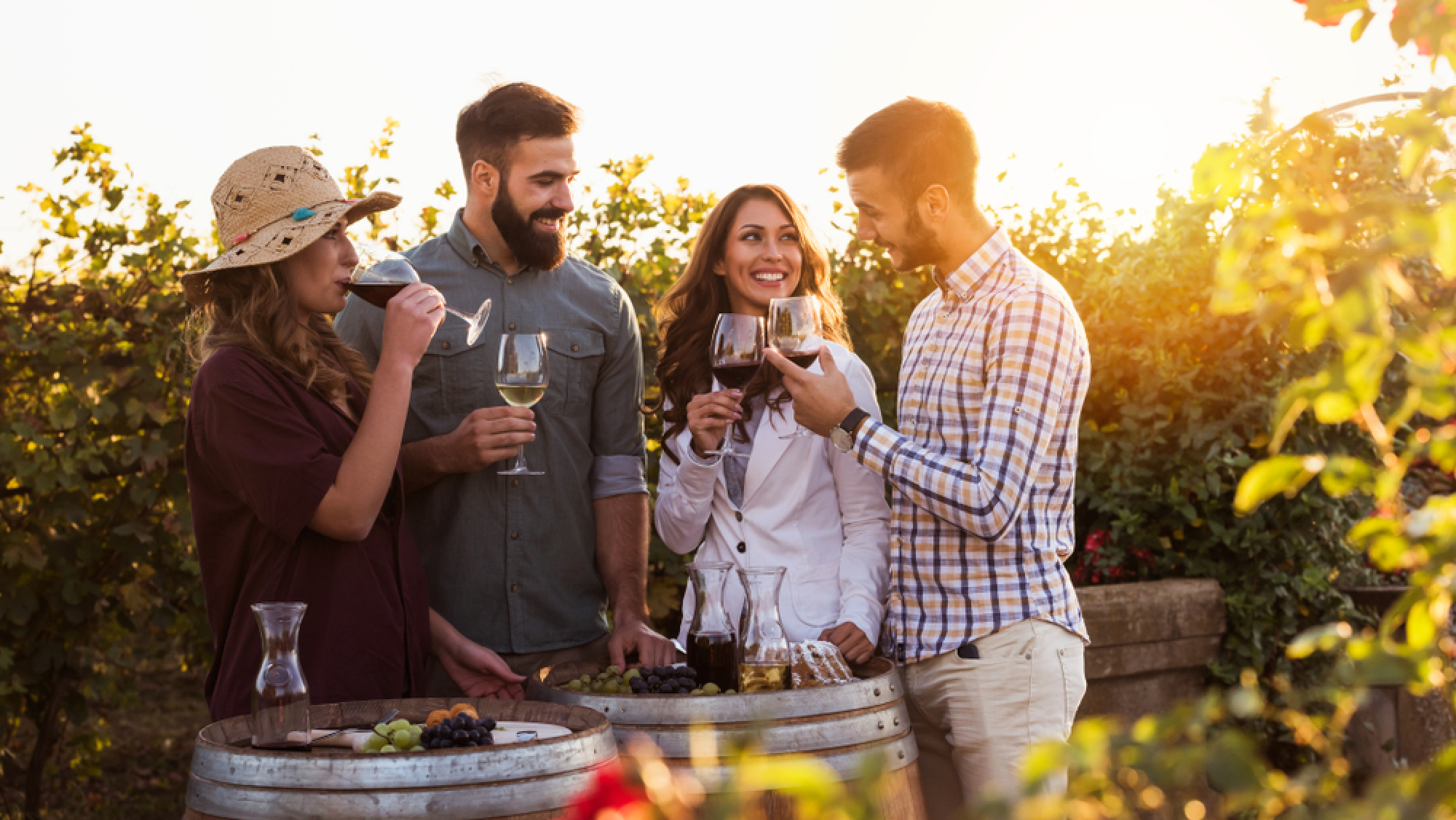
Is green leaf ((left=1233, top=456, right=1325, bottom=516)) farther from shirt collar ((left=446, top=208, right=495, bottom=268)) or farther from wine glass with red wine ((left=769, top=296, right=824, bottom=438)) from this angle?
shirt collar ((left=446, top=208, right=495, bottom=268))

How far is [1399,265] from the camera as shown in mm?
4957

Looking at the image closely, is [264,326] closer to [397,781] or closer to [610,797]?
[397,781]

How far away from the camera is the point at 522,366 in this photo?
9.09ft

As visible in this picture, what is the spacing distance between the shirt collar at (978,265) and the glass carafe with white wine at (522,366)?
3.15ft

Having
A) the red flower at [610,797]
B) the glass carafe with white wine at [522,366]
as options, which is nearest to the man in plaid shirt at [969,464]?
the glass carafe with white wine at [522,366]

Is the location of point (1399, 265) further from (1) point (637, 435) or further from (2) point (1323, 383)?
(2) point (1323, 383)

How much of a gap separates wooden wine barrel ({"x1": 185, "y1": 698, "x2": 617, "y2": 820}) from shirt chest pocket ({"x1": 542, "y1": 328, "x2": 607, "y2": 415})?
1.44m

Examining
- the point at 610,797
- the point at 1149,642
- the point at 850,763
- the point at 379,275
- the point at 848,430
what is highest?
the point at 379,275

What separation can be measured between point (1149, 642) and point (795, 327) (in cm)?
254

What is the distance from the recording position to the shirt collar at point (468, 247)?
10.8 ft

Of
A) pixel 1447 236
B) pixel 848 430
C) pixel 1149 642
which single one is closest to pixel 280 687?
pixel 848 430

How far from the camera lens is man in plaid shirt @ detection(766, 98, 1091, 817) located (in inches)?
96.5

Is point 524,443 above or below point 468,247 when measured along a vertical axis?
below

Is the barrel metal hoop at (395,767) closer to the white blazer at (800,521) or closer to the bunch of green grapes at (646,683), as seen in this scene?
the bunch of green grapes at (646,683)
